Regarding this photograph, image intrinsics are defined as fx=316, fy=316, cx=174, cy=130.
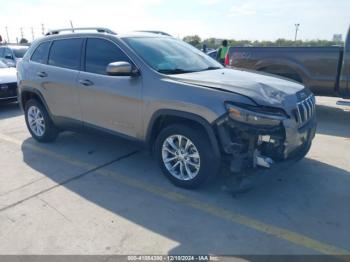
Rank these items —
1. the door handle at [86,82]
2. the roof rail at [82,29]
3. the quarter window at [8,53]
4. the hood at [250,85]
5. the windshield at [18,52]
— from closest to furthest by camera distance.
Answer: the hood at [250,85] → the door handle at [86,82] → the roof rail at [82,29] → the quarter window at [8,53] → the windshield at [18,52]

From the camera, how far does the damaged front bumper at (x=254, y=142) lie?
10.6ft

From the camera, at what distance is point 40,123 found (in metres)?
5.56

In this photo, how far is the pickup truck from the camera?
6.65 m

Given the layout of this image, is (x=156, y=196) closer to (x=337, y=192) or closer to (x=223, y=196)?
(x=223, y=196)

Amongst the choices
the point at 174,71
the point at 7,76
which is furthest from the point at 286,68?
the point at 7,76

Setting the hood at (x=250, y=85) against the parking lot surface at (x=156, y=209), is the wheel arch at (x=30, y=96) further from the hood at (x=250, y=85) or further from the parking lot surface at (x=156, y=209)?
the hood at (x=250, y=85)

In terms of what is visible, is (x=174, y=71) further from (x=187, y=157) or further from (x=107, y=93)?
(x=187, y=157)

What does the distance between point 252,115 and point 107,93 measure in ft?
6.51

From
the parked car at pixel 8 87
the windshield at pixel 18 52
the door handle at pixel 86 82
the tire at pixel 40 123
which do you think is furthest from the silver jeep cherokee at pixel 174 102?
the windshield at pixel 18 52

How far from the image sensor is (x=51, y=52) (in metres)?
5.12

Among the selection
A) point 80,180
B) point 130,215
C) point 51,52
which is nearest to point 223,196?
point 130,215

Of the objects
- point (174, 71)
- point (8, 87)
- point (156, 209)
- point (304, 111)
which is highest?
point (174, 71)

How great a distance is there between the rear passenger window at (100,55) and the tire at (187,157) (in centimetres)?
118

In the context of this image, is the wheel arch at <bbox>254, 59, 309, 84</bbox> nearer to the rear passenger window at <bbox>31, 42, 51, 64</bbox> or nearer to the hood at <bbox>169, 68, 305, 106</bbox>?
the hood at <bbox>169, 68, 305, 106</bbox>
